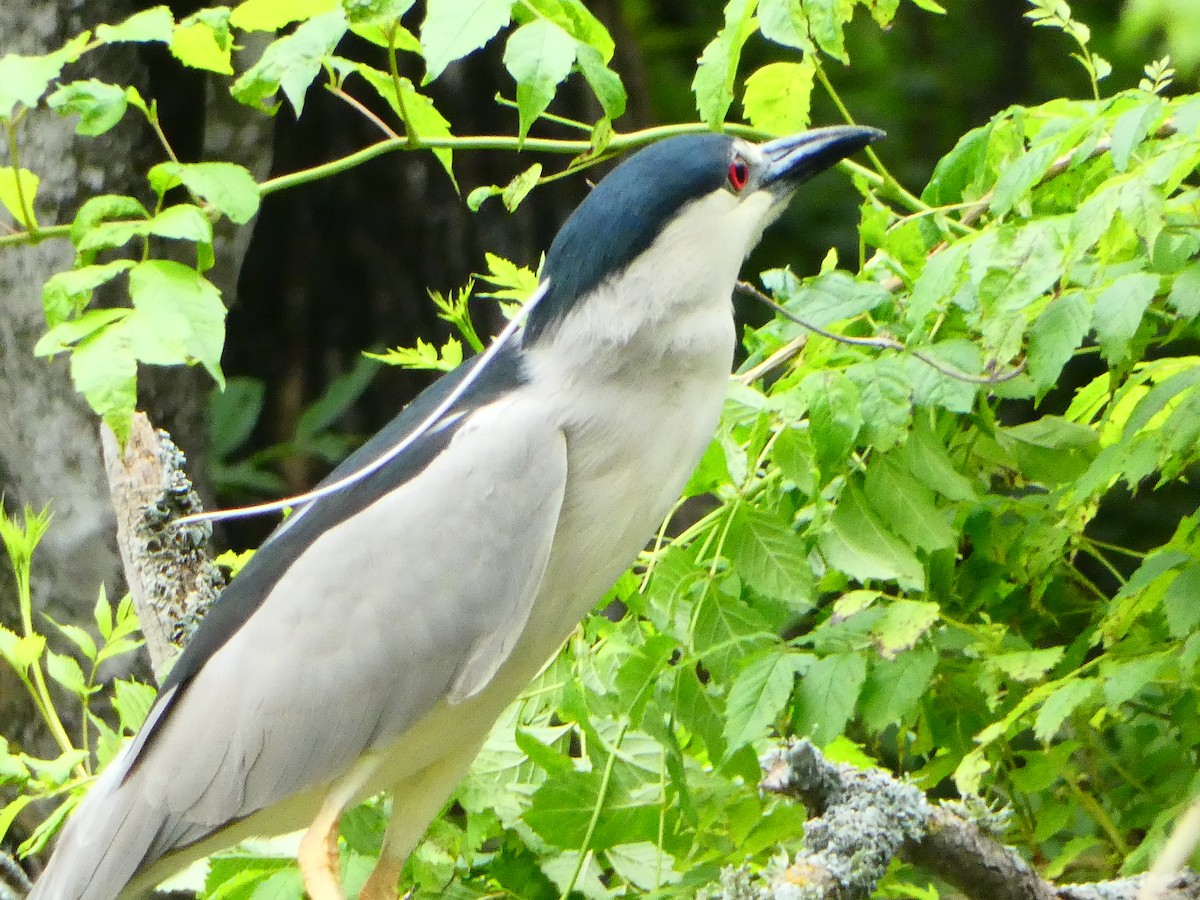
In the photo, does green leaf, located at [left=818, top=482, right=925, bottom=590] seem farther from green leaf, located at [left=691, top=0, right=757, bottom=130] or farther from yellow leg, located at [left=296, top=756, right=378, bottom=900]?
yellow leg, located at [left=296, top=756, right=378, bottom=900]

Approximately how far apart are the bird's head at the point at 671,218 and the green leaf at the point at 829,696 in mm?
503

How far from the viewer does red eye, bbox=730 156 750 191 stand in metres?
1.84

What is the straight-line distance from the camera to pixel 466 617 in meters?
1.72

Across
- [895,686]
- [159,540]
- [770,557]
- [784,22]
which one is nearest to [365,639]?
[159,540]

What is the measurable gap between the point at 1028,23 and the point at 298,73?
3817 mm

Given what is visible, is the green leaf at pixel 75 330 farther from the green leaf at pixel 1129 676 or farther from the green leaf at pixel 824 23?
the green leaf at pixel 1129 676

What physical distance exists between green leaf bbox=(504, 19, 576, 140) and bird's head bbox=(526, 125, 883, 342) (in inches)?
13.9

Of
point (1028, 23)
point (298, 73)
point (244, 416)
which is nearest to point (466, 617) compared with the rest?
point (298, 73)

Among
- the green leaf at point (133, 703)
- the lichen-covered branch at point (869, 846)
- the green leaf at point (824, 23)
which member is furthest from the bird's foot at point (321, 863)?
the green leaf at point (824, 23)

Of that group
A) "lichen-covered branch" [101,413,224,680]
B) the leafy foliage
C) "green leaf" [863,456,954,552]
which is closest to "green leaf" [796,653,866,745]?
the leafy foliage

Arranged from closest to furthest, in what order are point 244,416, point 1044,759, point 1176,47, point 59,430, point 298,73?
point 1176,47, point 298,73, point 1044,759, point 59,430, point 244,416

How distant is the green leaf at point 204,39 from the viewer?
5.03 feet

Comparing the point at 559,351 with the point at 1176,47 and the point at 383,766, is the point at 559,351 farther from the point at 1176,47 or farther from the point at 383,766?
the point at 1176,47

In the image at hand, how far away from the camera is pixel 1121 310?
1381 millimetres
